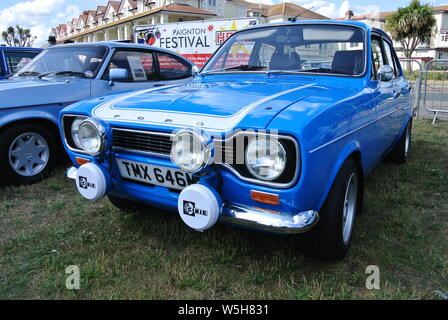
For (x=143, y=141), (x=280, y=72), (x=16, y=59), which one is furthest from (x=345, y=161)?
(x=16, y=59)

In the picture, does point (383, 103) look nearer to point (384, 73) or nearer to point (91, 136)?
point (384, 73)

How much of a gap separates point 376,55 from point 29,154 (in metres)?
3.83

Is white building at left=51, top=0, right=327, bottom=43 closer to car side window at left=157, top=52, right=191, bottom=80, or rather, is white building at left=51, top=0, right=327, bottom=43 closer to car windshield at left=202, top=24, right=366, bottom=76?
car side window at left=157, top=52, right=191, bottom=80

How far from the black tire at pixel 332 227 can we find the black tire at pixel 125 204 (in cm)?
162

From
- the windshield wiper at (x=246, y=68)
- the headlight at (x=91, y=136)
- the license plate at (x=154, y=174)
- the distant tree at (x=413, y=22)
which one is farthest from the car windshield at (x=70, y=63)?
the distant tree at (x=413, y=22)

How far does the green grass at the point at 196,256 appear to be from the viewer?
2.25 m

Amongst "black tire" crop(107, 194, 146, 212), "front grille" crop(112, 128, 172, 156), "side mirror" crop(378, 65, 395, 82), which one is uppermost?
"side mirror" crop(378, 65, 395, 82)

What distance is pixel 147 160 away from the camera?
2.35m

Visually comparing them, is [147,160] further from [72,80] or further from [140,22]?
[140,22]

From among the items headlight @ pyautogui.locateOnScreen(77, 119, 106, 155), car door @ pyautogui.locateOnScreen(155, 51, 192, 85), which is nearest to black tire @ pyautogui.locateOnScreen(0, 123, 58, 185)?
car door @ pyautogui.locateOnScreen(155, 51, 192, 85)

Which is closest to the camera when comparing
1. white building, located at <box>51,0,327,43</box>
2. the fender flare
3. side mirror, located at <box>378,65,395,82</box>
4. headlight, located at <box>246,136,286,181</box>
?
headlight, located at <box>246,136,286,181</box>

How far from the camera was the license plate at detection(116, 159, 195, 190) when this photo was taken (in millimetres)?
2252
